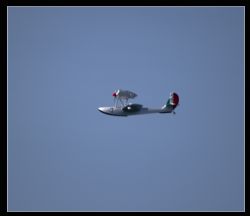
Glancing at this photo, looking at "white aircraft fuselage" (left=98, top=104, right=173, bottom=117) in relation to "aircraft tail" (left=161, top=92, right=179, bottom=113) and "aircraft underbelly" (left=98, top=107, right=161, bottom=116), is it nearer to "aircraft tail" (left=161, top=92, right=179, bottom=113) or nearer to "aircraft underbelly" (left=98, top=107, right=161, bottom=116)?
"aircraft underbelly" (left=98, top=107, right=161, bottom=116)

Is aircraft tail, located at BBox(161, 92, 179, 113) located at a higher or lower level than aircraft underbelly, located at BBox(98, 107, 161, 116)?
higher

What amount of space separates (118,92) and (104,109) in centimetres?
249

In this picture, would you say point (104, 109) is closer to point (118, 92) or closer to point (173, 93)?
point (118, 92)

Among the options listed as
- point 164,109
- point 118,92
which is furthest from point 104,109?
point 164,109

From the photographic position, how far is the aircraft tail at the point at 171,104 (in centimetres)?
6090

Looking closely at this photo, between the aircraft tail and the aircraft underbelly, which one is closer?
the aircraft underbelly

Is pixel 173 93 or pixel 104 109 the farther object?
pixel 173 93

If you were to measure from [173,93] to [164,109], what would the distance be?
381 centimetres

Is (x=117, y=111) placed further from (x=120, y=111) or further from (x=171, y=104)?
(x=171, y=104)

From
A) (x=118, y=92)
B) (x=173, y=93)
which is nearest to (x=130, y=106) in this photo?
(x=118, y=92)

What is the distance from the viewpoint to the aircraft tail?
200ft

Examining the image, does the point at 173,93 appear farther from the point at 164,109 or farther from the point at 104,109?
the point at 104,109

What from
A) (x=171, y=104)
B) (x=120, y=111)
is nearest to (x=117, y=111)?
(x=120, y=111)

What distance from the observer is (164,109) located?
6072 centimetres
